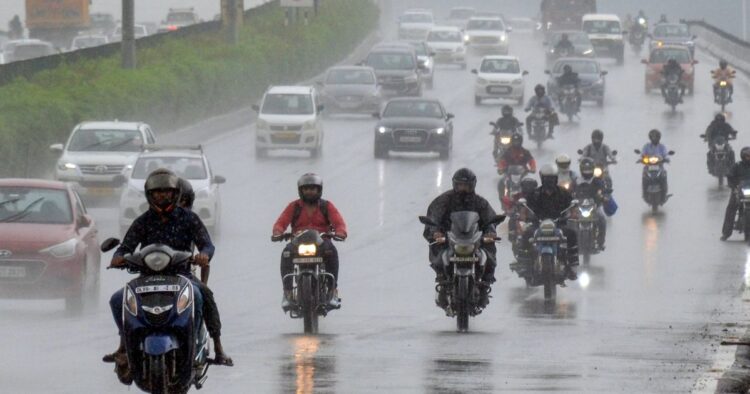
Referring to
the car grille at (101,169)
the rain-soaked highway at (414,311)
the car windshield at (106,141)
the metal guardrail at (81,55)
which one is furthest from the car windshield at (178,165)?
the metal guardrail at (81,55)

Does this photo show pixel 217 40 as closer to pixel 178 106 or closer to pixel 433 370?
pixel 178 106

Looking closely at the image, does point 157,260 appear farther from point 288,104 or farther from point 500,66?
point 500,66

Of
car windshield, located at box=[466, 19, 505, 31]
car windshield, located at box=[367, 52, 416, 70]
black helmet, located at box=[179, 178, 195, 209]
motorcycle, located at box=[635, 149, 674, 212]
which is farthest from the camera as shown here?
car windshield, located at box=[466, 19, 505, 31]

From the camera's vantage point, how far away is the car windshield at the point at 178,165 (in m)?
32.5

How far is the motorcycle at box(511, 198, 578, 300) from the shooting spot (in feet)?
75.9

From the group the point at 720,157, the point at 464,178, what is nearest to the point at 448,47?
the point at 720,157

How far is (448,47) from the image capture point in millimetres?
85000

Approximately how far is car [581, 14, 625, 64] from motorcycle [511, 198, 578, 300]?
64.2 meters

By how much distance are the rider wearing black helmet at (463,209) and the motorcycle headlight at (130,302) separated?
7656 millimetres

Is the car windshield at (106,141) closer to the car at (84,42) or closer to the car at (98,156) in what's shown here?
the car at (98,156)

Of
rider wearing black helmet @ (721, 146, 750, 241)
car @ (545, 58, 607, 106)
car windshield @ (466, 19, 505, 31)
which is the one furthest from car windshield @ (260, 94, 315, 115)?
car windshield @ (466, 19, 505, 31)

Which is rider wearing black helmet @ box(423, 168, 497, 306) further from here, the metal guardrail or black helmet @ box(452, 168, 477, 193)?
the metal guardrail

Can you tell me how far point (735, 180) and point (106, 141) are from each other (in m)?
11.7

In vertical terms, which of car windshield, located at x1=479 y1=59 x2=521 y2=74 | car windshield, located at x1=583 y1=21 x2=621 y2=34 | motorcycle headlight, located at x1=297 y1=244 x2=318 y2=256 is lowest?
motorcycle headlight, located at x1=297 y1=244 x2=318 y2=256
